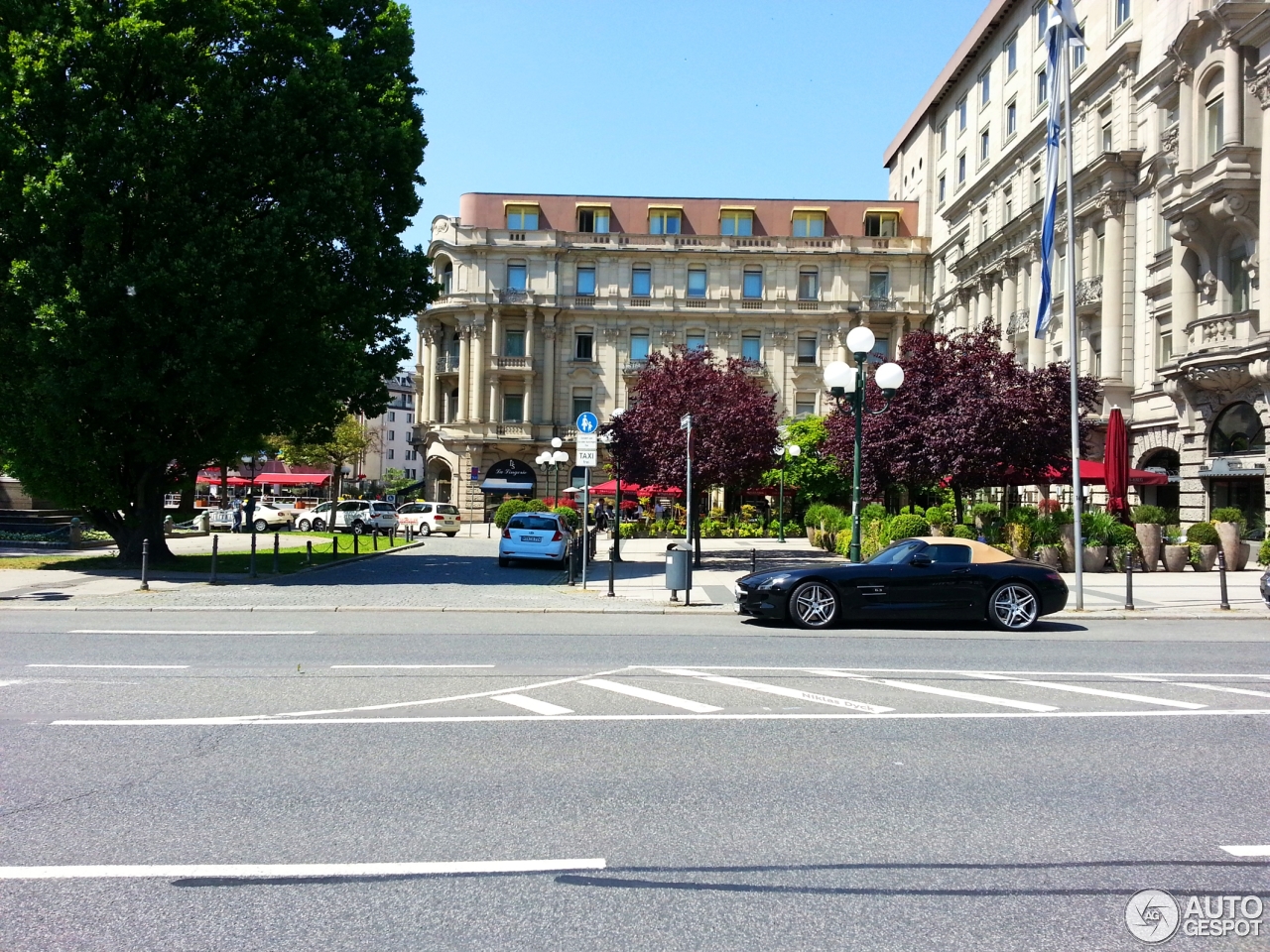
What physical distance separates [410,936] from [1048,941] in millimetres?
2431

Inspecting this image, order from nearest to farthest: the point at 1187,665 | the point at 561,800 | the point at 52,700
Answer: the point at 561,800
the point at 52,700
the point at 1187,665

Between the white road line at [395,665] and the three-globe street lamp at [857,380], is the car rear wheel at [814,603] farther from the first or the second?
the white road line at [395,665]

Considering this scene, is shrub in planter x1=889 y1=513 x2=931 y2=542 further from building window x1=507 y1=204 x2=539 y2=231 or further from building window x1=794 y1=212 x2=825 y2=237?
building window x1=507 y1=204 x2=539 y2=231

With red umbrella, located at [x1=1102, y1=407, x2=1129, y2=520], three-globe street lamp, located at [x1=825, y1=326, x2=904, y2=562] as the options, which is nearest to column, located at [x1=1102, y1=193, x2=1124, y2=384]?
red umbrella, located at [x1=1102, y1=407, x2=1129, y2=520]

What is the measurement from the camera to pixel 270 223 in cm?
2172

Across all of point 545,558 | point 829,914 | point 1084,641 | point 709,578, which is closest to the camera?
point 829,914

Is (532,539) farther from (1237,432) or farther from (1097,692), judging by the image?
(1237,432)

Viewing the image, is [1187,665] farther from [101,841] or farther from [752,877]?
[101,841]

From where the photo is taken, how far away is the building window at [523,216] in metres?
66.1

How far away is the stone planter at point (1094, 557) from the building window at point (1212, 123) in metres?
14.0

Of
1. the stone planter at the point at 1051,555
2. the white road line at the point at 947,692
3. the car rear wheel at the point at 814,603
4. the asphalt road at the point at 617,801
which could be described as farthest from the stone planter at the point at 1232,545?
the white road line at the point at 947,692

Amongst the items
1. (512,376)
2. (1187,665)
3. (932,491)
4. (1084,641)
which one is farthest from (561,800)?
(512,376)

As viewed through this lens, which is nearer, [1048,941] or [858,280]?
[1048,941]

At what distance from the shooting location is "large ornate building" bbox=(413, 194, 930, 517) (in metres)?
64.6
